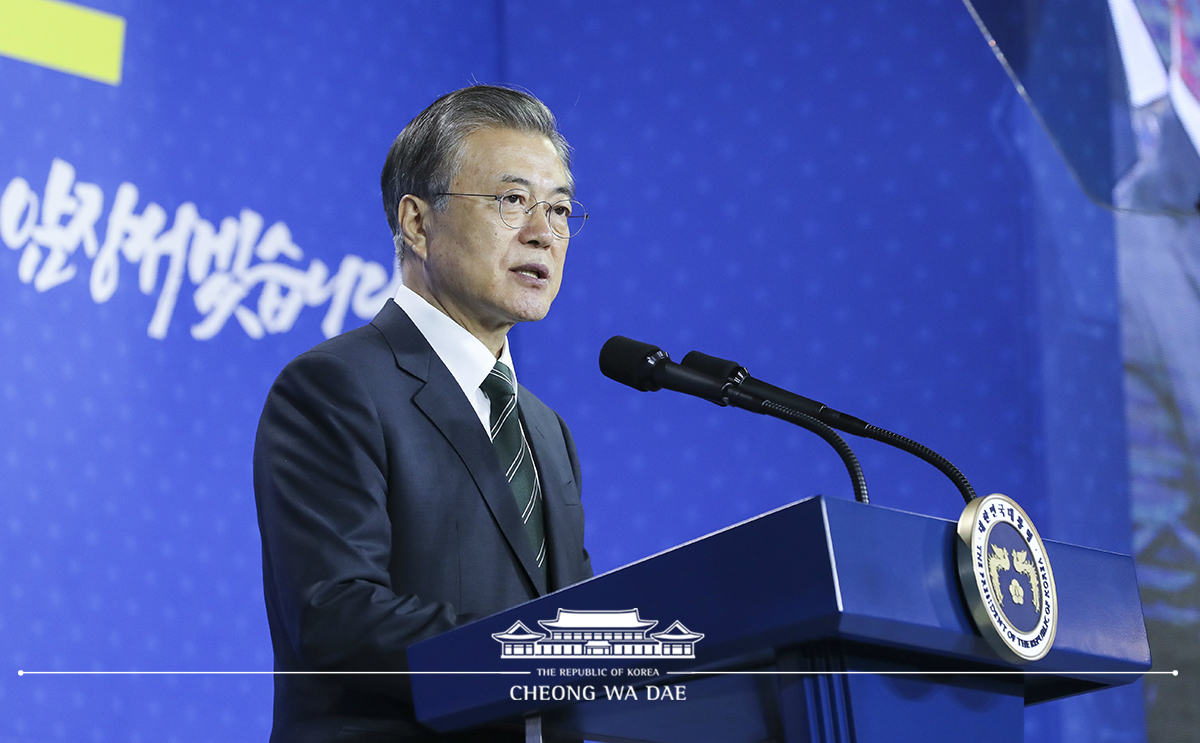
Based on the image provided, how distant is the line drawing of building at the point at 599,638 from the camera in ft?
2.82

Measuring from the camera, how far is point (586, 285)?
3467 millimetres

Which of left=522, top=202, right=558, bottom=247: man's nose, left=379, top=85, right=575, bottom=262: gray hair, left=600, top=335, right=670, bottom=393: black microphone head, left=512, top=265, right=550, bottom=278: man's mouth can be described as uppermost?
left=379, top=85, right=575, bottom=262: gray hair

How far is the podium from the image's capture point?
2.61 ft

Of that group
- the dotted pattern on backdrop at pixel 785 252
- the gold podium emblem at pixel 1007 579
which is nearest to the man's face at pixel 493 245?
the gold podium emblem at pixel 1007 579

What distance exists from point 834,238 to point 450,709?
7.47 ft

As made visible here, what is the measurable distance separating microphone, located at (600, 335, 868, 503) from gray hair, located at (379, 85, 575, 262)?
0.46 m

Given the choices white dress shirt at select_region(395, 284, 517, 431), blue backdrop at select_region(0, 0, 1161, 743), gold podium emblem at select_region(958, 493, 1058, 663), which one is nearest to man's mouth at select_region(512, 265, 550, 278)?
white dress shirt at select_region(395, 284, 517, 431)

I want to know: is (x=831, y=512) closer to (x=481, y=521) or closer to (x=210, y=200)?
(x=481, y=521)

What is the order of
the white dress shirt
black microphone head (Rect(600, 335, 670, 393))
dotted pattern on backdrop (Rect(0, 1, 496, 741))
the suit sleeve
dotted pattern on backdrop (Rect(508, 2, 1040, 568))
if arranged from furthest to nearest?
dotted pattern on backdrop (Rect(508, 2, 1040, 568)) < dotted pattern on backdrop (Rect(0, 1, 496, 741)) < the white dress shirt < black microphone head (Rect(600, 335, 670, 393)) < the suit sleeve

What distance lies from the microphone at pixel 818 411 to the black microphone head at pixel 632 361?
7 centimetres

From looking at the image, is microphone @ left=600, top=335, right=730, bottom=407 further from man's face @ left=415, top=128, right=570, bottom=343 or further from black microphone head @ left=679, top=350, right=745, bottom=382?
man's face @ left=415, top=128, right=570, bottom=343

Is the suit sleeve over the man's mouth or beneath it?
beneath

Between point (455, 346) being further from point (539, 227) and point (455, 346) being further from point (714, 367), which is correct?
point (714, 367)

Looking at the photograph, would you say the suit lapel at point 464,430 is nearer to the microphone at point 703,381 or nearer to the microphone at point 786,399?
the microphone at point 703,381
